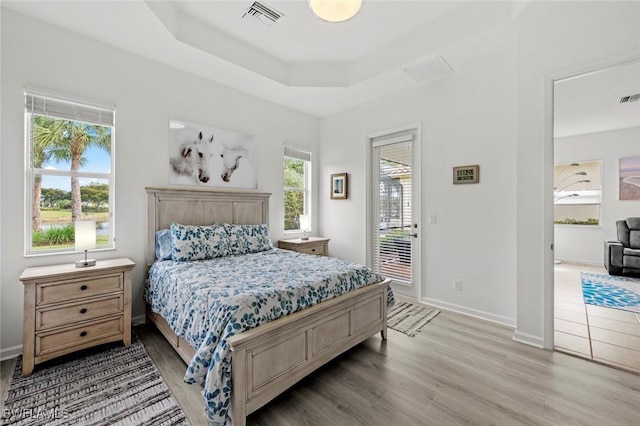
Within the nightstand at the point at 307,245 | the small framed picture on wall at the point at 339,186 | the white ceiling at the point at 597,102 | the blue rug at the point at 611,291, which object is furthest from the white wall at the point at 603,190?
the nightstand at the point at 307,245

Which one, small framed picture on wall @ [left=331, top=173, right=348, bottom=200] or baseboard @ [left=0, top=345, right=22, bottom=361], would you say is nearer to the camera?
baseboard @ [left=0, top=345, right=22, bottom=361]

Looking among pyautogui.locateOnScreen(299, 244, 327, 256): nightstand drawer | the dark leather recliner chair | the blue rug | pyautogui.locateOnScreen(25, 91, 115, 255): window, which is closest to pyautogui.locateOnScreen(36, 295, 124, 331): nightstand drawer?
pyautogui.locateOnScreen(25, 91, 115, 255): window

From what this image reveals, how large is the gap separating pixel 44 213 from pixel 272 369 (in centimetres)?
252

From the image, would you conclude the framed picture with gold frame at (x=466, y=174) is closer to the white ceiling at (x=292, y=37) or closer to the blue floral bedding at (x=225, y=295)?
the white ceiling at (x=292, y=37)

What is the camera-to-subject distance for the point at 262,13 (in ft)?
8.77

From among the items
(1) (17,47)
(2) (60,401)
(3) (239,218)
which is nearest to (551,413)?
(2) (60,401)

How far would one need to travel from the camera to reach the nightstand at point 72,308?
2039 mm

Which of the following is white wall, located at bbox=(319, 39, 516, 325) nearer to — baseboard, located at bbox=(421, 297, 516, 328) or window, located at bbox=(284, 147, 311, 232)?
baseboard, located at bbox=(421, 297, 516, 328)

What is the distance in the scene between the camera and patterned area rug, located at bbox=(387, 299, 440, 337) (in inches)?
112

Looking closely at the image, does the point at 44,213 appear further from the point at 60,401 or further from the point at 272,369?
the point at 272,369

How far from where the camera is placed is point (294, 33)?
3.01 m

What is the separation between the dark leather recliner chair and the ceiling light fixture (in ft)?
19.0

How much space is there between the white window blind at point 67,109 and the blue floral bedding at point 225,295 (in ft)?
5.07

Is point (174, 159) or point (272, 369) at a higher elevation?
point (174, 159)
